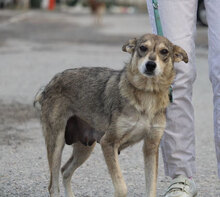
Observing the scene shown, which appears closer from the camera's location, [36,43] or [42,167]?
[42,167]

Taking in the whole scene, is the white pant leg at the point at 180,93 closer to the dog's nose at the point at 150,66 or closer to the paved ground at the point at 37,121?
the paved ground at the point at 37,121

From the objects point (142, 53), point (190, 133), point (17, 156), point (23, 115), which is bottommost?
point (23, 115)

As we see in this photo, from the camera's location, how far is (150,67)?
5309mm

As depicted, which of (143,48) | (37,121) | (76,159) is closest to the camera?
(143,48)

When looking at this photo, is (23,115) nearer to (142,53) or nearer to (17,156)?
(17,156)

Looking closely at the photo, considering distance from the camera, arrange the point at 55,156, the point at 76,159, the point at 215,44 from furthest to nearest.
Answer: the point at 76,159
the point at 55,156
the point at 215,44

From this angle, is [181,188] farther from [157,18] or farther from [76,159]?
[157,18]

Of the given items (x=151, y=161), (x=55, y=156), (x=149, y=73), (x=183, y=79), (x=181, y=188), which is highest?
(x=149, y=73)

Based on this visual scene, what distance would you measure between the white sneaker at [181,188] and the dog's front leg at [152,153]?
38cm

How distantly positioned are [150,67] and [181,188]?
110cm

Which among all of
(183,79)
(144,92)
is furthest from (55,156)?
(183,79)

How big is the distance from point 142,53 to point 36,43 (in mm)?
15622

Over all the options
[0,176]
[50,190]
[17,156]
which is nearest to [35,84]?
[17,156]

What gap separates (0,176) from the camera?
6.73 m
